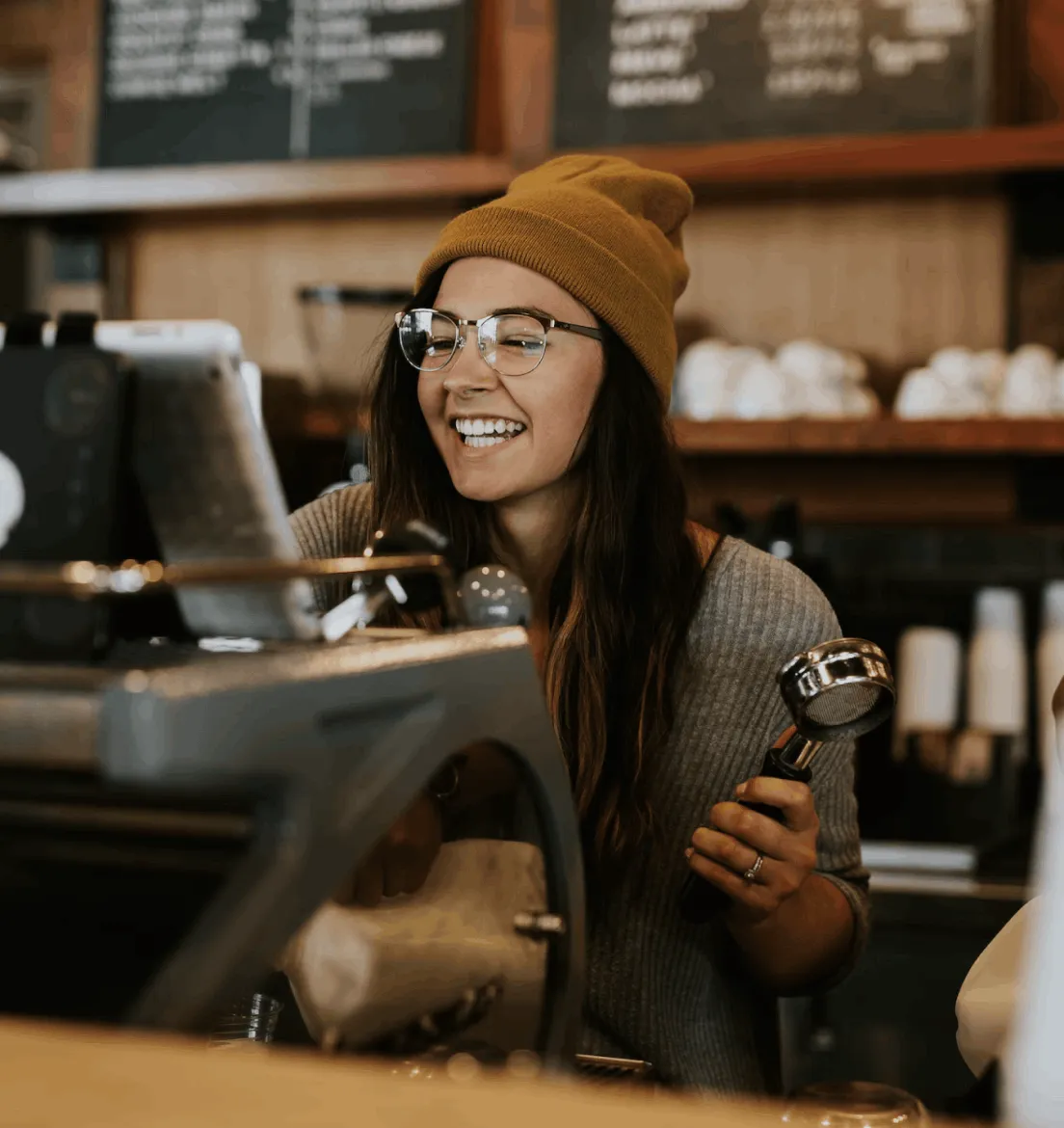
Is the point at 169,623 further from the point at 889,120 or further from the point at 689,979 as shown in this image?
the point at 889,120

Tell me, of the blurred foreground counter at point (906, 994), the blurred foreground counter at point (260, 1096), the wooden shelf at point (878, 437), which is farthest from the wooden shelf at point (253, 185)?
the blurred foreground counter at point (260, 1096)

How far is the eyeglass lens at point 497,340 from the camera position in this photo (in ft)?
4.65

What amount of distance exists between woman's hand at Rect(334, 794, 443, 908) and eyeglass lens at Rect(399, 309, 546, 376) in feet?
2.51

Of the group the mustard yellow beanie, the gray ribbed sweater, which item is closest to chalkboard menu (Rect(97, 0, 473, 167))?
the mustard yellow beanie

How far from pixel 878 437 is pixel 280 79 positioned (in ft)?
4.63

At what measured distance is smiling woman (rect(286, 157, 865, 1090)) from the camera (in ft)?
4.37

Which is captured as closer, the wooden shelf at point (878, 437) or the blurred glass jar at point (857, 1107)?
the blurred glass jar at point (857, 1107)

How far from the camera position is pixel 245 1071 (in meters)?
0.50

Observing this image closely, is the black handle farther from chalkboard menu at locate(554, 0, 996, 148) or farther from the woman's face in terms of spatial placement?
chalkboard menu at locate(554, 0, 996, 148)

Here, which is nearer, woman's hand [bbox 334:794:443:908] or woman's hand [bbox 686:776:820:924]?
woman's hand [bbox 334:794:443:908]

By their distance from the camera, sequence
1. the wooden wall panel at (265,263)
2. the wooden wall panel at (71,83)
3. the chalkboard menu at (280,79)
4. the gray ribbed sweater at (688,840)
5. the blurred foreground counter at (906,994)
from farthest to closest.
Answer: the wooden wall panel at (71,83) → the wooden wall panel at (265,263) → the chalkboard menu at (280,79) → the blurred foreground counter at (906,994) → the gray ribbed sweater at (688,840)

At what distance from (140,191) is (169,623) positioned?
2146 mm

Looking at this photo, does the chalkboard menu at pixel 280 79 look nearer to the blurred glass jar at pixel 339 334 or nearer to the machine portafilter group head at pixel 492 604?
the blurred glass jar at pixel 339 334

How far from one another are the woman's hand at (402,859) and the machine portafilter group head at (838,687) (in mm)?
349
